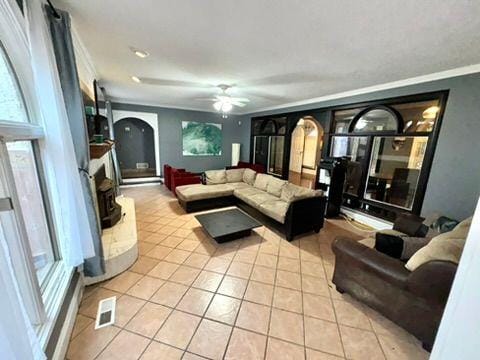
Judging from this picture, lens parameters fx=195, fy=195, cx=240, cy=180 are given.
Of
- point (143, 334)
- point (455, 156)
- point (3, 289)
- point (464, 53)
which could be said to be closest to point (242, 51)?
point (464, 53)

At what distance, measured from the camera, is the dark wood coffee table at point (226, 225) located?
2885mm

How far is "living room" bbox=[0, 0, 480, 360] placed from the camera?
1330 millimetres

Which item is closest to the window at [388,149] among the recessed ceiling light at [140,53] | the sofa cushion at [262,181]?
the sofa cushion at [262,181]

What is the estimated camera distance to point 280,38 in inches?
76.2

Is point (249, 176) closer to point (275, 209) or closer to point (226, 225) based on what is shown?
point (275, 209)

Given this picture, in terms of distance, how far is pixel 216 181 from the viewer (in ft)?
16.0

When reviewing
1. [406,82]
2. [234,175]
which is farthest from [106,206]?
[406,82]

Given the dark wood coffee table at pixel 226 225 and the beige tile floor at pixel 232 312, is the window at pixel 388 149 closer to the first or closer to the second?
the beige tile floor at pixel 232 312

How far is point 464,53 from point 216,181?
4.35 metres

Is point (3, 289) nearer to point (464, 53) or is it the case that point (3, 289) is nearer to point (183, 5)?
point (183, 5)

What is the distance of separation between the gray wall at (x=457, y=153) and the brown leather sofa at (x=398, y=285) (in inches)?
77.8

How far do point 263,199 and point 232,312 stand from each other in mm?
2230

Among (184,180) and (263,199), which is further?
(184,180)

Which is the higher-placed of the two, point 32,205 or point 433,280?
point 32,205
